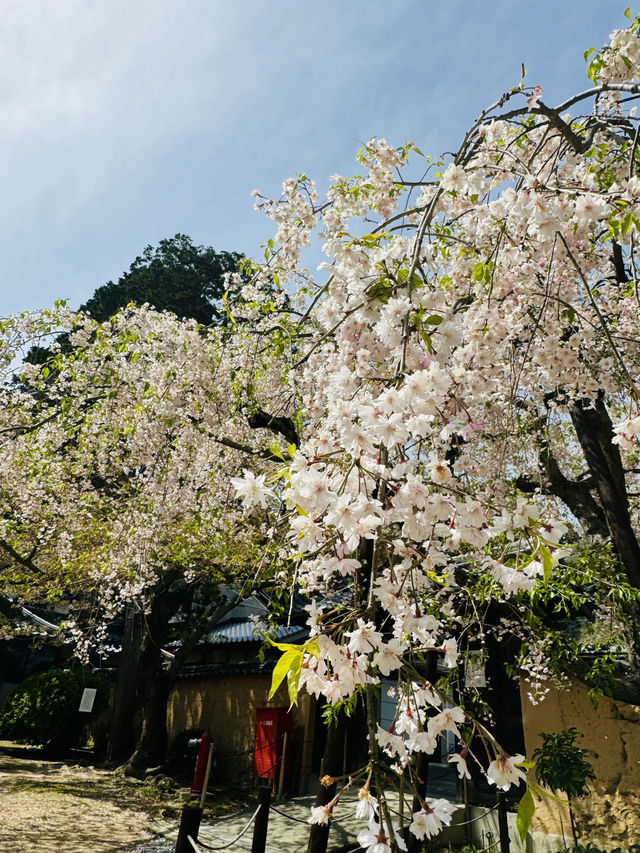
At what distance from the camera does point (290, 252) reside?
4.67 meters

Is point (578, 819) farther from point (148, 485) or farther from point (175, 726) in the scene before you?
point (175, 726)

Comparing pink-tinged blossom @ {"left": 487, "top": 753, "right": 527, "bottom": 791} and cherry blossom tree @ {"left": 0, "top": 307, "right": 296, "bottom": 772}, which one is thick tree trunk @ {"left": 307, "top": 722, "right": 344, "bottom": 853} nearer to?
cherry blossom tree @ {"left": 0, "top": 307, "right": 296, "bottom": 772}

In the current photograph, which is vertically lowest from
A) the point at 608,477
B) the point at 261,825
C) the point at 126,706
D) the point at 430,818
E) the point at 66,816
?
the point at 66,816

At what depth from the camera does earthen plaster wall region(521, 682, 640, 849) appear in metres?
6.53

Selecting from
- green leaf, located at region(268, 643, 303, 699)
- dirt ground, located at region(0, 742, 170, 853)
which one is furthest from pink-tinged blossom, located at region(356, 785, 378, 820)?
dirt ground, located at region(0, 742, 170, 853)

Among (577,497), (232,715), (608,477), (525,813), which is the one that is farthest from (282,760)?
(525,813)

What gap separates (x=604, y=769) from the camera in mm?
6816

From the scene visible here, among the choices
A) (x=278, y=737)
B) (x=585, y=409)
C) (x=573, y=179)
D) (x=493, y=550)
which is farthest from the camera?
(x=278, y=737)

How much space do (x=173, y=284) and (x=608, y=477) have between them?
20256 mm

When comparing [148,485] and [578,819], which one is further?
[148,485]

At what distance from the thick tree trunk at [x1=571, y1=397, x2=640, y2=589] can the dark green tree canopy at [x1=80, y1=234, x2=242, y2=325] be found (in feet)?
56.8

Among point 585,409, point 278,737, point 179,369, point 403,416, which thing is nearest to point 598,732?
point 585,409

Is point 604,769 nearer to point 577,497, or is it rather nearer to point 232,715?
point 577,497

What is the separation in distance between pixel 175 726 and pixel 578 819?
1026 centimetres
